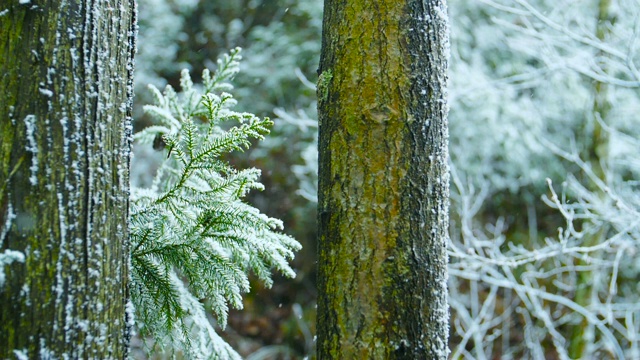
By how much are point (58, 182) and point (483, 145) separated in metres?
6.37

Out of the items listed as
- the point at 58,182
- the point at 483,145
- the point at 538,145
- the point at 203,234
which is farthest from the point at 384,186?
the point at 538,145

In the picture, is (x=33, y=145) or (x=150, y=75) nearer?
(x=33, y=145)

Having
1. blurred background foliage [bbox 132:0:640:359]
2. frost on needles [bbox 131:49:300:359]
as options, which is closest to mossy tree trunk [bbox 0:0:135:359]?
frost on needles [bbox 131:49:300:359]

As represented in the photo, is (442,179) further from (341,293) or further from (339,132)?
(341,293)

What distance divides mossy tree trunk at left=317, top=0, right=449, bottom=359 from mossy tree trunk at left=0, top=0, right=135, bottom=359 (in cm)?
64

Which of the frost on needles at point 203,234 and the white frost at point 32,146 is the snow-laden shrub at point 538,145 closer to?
the frost on needles at point 203,234

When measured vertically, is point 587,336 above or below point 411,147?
below

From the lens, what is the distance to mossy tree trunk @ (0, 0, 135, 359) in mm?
1339

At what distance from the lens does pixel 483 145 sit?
7129 mm

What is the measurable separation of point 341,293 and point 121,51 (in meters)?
0.94

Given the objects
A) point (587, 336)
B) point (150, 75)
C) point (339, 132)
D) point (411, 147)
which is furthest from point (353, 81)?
point (150, 75)

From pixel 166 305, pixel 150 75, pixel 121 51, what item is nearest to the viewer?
pixel 121 51

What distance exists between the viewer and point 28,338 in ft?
4.36

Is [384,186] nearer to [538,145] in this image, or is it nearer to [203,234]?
[203,234]
